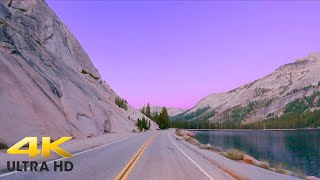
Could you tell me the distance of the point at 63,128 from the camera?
3431cm

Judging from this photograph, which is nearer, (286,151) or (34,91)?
(34,91)

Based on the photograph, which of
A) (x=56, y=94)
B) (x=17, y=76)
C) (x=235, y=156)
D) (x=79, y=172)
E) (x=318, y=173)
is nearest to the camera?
(x=79, y=172)

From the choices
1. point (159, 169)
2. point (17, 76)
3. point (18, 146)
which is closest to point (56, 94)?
point (17, 76)

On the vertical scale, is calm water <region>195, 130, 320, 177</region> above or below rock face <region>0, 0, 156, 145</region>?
below

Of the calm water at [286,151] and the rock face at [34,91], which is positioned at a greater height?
the rock face at [34,91]

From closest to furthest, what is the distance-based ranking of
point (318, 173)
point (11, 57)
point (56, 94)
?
point (11, 57)
point (318, 173)
point (56, 94)

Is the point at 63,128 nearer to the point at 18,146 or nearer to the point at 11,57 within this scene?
the point at 11,57

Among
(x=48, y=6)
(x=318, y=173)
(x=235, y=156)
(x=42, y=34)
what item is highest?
(x=48, y=6)

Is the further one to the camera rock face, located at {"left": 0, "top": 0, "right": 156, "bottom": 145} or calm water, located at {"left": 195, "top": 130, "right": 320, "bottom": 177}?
calm water, located at {"left": 195, "top": 130, "right": 320, "bottom": 177}

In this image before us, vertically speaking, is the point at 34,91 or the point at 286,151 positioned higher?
the point at 34,91

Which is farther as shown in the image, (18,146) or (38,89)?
(38,89)

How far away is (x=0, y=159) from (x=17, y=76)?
48.7 feet

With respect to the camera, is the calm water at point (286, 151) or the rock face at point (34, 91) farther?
the calm water at point (286, 151)

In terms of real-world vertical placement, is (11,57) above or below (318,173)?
above
